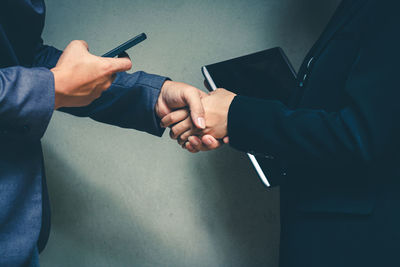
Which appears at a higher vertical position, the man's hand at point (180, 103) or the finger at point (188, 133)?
the man's hand at point (180, 103)

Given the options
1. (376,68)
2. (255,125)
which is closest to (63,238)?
(255,125)

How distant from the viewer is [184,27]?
4.41 ft

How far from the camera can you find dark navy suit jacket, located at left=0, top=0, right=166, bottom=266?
1.75 feet

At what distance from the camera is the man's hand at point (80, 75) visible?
1.95 feet

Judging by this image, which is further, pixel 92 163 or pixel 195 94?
pixel 92 163

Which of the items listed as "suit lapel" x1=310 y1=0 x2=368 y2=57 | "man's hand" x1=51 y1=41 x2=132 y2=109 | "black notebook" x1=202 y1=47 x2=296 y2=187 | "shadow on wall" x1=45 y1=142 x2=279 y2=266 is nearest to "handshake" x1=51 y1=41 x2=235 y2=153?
"man's hand" x1=51 y1=41 x2=132 y2=109

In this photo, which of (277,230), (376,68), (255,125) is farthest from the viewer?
(277,230)

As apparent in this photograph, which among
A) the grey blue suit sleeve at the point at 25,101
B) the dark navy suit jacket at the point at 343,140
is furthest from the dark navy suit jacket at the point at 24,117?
the dark navy suit jacket at the point at 343,140

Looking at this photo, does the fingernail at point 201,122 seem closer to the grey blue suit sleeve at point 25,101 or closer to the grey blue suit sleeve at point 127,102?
the grey blue suit sleeve at point 127,102

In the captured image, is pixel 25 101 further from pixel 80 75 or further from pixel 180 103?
pixel 180 103

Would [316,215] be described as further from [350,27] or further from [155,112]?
[155,112]

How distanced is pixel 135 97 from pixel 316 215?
1.97 ft

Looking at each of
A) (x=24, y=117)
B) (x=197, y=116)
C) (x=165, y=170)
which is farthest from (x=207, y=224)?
(x=24, y=117)

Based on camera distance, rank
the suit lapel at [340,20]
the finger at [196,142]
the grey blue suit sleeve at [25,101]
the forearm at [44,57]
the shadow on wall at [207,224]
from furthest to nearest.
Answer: the shadow on wall at [207,224]
the finger at [196,142]
the forearm at [44,57]
the suit lapel at [340,20]
the grey blue suit sleeve at [25,101]
